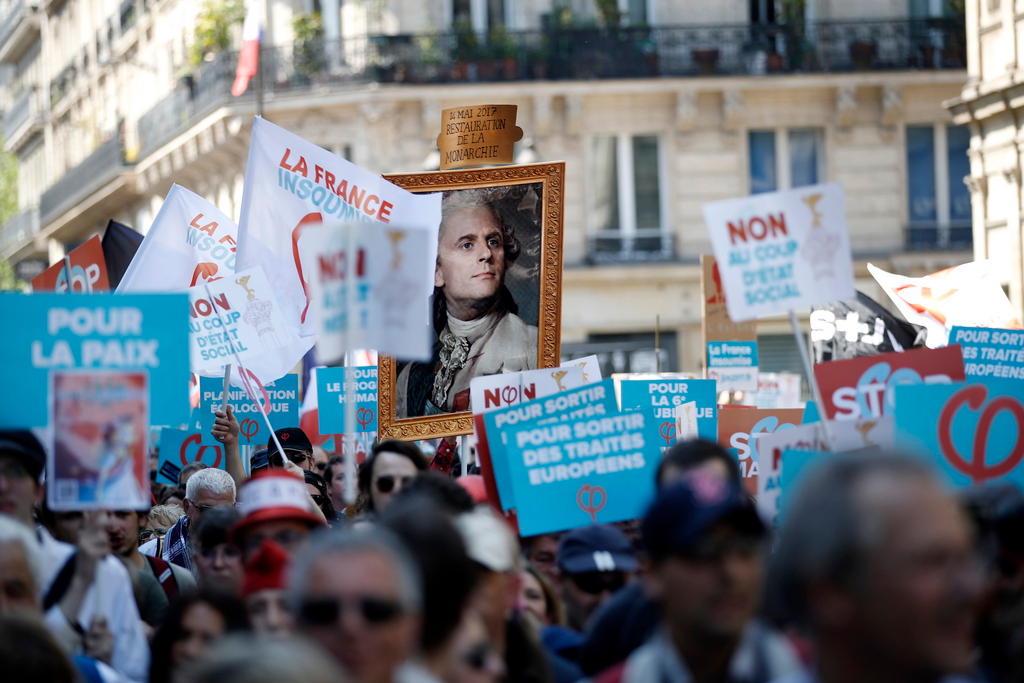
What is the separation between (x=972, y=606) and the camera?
11.5ft

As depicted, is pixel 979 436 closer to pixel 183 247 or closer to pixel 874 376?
pixel 874 376

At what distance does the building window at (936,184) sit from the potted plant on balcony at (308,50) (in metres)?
10.3

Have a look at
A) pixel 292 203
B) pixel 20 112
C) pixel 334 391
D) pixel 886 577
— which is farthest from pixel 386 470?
pixel 20 112

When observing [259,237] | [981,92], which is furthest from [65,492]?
[981,92]

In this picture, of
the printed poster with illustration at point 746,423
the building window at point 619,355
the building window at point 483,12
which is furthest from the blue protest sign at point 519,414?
the building window at point 483,12

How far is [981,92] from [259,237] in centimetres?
1328

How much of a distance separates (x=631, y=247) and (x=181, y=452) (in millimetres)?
20068

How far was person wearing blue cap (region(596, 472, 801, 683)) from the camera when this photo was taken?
412 centimetres

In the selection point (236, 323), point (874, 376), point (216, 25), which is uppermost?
point (216, 25)

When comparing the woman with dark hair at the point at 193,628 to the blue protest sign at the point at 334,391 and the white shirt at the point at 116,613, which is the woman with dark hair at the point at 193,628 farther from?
the blue protest sign at the point at 334,391

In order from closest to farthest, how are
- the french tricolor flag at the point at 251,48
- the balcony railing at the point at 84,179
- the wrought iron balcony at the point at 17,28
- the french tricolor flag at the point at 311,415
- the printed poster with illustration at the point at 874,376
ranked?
the printed poster with illustration at the point at 874,376 → the french tricolor flag at the point at 311,415 → the french tricolor flag at the point at 251,48 → the balcony railing at the point at 84,179 → the wrought iron balcony at the point at 17,28

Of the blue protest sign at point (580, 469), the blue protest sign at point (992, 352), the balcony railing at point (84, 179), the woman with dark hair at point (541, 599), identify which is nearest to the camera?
the woman with dark hair at point (541, 599)

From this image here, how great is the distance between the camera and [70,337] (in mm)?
6699

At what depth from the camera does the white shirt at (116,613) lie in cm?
566
